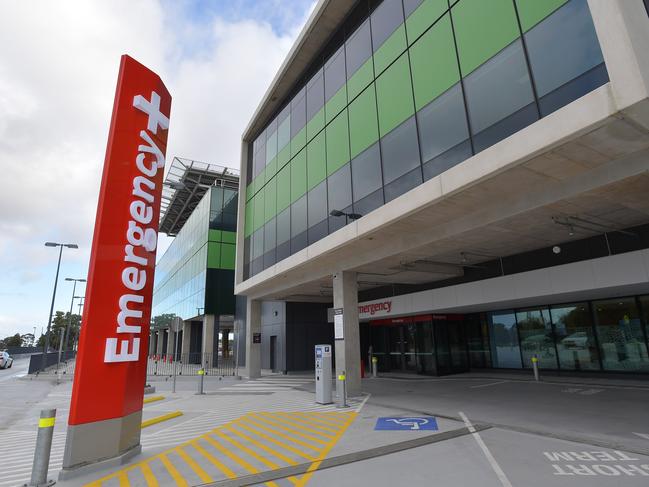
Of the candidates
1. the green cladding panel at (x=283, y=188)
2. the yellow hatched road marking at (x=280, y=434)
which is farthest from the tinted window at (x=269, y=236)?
the yellow hatched road marking at (x=280, y=434)

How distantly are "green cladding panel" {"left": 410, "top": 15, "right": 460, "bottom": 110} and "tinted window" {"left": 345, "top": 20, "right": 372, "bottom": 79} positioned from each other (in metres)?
3.14

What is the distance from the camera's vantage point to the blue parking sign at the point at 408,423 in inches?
359

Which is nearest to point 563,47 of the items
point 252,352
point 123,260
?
point 123,260

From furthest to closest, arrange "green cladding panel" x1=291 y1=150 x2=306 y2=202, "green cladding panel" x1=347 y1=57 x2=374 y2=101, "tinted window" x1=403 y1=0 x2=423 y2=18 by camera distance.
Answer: "green cladding panel" x1=291 y1=150 x2=306 y2=202 < "green cladding panel" x1=347 y1=57 x2=374 y2=101 < "tinted window" x1=403 y1=0 x2=423 y2=18

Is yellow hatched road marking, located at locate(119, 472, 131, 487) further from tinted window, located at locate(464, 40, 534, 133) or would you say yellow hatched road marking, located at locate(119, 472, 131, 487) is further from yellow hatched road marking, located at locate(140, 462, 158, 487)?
tinted window, located at locate(464, 40, 534, 133)

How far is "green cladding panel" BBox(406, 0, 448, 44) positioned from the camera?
11.1 metres

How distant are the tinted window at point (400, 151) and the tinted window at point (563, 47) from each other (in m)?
3.81

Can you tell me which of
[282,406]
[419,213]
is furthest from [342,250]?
[282,406]

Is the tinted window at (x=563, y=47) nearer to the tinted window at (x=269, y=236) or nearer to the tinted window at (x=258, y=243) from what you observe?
the tinted window at (x=269, y=236)

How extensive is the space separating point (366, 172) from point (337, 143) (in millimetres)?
2829

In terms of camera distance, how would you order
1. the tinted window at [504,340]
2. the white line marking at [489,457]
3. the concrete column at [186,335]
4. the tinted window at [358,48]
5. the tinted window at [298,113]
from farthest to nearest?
1. the concrete column at [186,335]
2. the tinted window at [504,340]
3. the tinted window at [298,113]
4. the tinted window at [358,48]
5. the white line marking at [489,457]

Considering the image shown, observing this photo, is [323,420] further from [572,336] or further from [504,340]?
[504,340]

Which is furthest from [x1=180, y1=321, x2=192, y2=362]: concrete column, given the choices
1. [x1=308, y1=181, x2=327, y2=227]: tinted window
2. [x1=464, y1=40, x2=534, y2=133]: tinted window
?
[x1=464, y1=40, x2=534, y2=133]: tinted window

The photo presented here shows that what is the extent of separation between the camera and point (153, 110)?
8.51m
